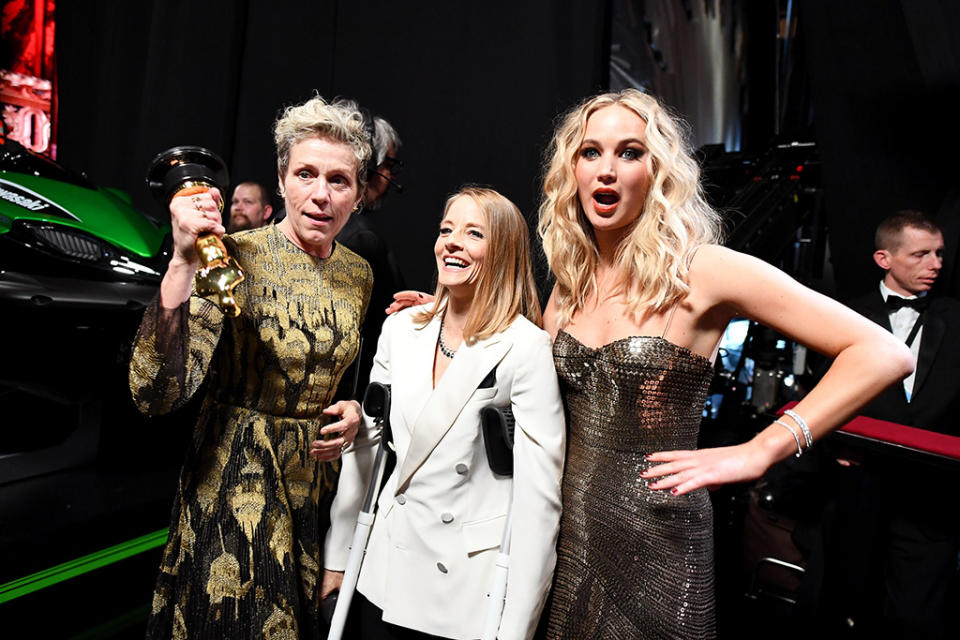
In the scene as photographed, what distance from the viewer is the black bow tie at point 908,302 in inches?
111

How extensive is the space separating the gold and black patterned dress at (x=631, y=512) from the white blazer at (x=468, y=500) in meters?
0.07

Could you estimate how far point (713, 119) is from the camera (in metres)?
7.59

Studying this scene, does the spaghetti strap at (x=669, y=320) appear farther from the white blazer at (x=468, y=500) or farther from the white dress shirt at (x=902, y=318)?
the white dress shirt at (x=902, y=318)

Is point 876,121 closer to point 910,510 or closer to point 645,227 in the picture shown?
point 910,510

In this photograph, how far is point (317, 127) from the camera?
158 centimetres

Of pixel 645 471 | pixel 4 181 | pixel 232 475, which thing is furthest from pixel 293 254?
pixel 4 181

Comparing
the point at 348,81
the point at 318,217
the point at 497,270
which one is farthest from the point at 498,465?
the point at 348,81

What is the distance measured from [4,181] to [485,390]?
186cm

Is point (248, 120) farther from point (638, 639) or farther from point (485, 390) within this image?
point (638, 639)

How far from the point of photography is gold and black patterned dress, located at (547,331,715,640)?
138 cm

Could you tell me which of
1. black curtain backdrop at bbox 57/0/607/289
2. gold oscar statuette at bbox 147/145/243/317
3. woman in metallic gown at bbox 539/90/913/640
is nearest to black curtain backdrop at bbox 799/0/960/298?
black curtain backdrop at bbox 57/0/607/289

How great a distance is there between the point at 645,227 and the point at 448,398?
61cm

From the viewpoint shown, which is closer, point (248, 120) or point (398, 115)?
point (398, 115)

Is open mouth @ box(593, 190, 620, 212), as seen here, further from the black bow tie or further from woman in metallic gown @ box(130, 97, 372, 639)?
the black bow tie
